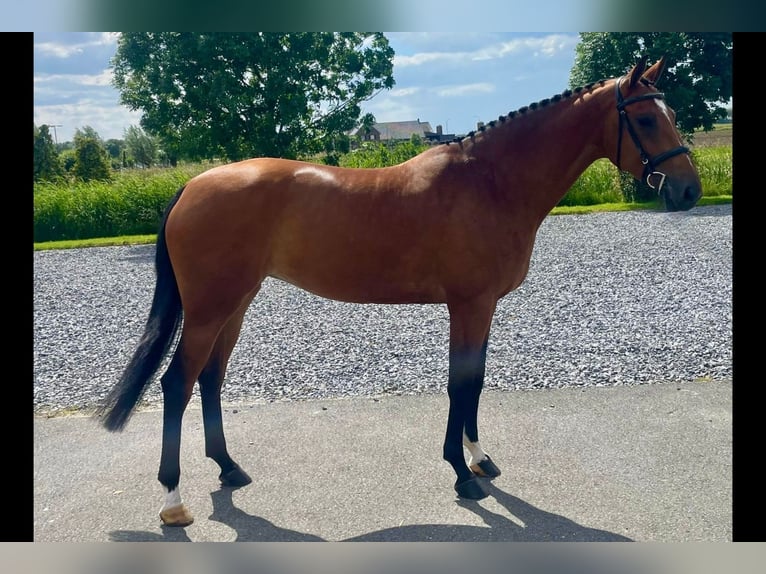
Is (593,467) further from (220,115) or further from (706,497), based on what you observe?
(220,115)

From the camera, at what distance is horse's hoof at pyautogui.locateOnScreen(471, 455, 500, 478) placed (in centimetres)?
373

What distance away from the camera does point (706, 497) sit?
342cm

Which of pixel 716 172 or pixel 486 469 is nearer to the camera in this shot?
pixel 486 469

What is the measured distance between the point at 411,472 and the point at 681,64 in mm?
10614

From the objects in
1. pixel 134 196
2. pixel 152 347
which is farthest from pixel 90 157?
pixel 152 347

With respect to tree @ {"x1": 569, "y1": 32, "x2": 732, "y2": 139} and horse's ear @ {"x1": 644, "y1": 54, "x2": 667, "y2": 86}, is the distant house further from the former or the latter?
horse's ear @ {"x1": 644, "y1": 54, "x2": 667, "y2": 86}

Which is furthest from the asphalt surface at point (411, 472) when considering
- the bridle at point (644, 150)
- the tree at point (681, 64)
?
the tree at point (681, 64)

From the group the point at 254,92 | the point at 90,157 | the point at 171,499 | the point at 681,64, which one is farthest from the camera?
the point at 90,157

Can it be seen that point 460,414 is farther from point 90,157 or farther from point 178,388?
point 90,157

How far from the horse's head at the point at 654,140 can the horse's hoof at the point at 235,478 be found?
301cm

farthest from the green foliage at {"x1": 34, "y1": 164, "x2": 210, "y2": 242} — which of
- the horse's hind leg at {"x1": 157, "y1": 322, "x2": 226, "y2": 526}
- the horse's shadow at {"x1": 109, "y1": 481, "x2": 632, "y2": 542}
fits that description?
the horse's shadow at {"x1": 109, "y1": 481, "x2": 632, "y2": 542}

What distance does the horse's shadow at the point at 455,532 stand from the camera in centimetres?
311

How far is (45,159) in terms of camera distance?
15156 millimetres

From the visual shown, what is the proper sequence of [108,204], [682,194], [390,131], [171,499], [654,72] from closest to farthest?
[682,194] → [654,72] → [171,499] → [390,131] → [108,204]
